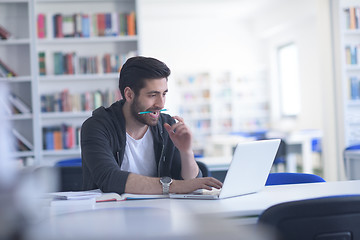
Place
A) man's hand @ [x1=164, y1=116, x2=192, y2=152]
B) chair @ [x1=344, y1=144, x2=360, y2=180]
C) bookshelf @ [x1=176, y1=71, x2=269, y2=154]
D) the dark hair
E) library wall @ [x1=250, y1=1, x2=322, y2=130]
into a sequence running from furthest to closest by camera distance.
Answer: bookshelf @ [x1=176, y1=71, x2=269, y2=154], library wall @ [x1=250, y1=1, x2=322, y2=130], chair @ [x1=344, y1=144, x2=360, y2=180], the dark hair, man's hand @ [x1=164, y1=116, x2=192, y2=152]

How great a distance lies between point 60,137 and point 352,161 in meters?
2.94

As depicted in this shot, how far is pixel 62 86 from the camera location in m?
5.29

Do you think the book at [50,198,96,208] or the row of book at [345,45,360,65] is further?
the row of book at [345,45,360,65]

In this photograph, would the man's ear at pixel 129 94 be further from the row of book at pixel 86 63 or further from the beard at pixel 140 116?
the row of book at pixel 86 63

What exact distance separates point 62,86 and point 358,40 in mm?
3584

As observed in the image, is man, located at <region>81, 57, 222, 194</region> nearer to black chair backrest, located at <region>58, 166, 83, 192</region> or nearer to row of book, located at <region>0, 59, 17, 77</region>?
black chair backrest, located at <region>58, 166, 83, 192</region>

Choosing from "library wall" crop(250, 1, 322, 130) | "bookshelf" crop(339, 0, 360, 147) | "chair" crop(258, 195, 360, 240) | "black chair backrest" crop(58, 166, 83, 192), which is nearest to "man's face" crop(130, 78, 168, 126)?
"black chair backrest" crop(58, 166, 83, 192)

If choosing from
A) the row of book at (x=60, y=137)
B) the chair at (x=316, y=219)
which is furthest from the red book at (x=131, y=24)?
the chair at (x=316, y=219)

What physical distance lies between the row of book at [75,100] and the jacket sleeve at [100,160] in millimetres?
2924

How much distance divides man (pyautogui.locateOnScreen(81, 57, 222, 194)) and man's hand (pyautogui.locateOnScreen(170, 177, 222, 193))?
0.28m

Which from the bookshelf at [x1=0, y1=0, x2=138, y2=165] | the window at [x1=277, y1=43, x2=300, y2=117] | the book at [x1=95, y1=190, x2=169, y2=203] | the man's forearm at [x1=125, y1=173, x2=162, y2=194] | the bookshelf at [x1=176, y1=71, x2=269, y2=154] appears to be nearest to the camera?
the book at [x1=95, y1=190, x2=169, y2=203]

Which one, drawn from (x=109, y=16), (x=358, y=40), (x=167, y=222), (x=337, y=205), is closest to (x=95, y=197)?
(x=337, y=205)

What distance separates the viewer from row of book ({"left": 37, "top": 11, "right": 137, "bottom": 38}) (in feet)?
16.7

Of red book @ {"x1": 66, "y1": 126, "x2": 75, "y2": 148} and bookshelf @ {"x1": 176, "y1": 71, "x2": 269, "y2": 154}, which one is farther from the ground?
bookshelf @ {"x1": 176, "y1": 71, "x2": 269, "y2": 154}
